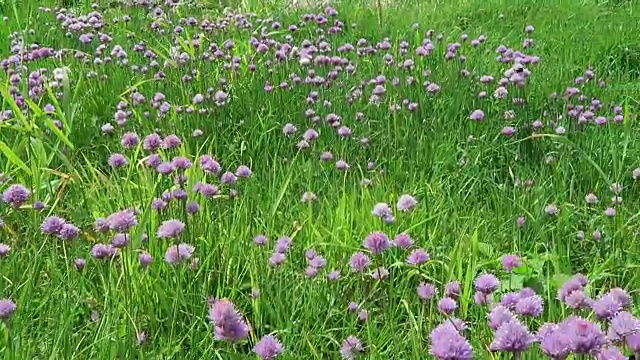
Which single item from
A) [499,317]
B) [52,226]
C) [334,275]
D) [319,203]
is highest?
[499,317]

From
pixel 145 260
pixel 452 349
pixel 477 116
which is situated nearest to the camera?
pixel 452 349

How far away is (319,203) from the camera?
227 cm

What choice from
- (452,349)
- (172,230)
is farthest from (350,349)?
(172,230)

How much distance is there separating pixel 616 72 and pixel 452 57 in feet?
3.25

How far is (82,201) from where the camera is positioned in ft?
7.49

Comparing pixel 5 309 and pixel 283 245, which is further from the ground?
pixel 5 309

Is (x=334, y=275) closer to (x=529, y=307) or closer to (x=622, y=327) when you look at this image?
(x=529, y=307)

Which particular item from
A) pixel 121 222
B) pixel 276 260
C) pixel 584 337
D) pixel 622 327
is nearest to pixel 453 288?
pixel 276 260

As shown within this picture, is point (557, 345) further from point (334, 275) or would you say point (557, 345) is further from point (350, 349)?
point (334, 275)

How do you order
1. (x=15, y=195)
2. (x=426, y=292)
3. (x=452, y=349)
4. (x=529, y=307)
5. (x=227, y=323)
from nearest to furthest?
1. (x=452, y=349)
2. (x=227, y=323)
3. (x=529, y=307)
4. (x=426, y=292)
5. (x=15, y=195)

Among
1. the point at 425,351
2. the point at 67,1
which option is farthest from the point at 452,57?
the point at 67,1

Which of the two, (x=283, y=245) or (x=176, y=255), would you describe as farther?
(x=283, y=245)

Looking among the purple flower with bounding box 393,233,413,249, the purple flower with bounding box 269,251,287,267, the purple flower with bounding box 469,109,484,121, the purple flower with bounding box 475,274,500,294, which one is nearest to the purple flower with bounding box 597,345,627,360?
the purple flower with bounding box 475,274,500,294

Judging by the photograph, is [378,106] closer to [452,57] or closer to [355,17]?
[452,57]
